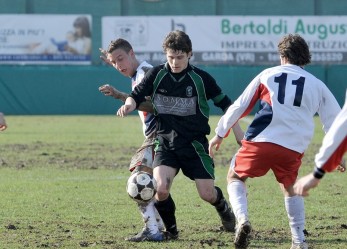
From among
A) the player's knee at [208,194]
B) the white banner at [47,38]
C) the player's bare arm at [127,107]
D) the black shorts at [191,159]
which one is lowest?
the white banner at [47,38]

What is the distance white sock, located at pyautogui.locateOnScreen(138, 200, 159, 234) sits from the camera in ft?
24.9

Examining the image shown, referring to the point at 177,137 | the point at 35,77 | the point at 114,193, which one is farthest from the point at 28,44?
the point at 177,137

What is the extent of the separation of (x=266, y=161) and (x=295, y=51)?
2.79 ft

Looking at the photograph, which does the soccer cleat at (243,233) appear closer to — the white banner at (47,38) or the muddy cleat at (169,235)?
the muddy cleat at (169,235)

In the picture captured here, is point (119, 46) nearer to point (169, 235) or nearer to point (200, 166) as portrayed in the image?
point (200, 166)

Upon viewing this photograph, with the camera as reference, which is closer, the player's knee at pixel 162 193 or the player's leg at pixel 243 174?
the player's leg at pixel 243 174

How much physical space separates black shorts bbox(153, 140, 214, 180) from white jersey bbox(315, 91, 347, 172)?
98.5 inches

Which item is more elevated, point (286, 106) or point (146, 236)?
point (286, 106)

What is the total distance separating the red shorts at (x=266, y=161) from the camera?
267 inches

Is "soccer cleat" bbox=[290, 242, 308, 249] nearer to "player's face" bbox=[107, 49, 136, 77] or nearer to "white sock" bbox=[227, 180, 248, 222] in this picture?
"white sock" bbox=[227, 180, 248, 222]

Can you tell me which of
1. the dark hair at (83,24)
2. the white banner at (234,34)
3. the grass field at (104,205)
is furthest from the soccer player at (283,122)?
the dark hair at (83,24)

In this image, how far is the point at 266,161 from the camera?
681 centimetres

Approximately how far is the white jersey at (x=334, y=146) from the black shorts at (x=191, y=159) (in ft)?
8.21

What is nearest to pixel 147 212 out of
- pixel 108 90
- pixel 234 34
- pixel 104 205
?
pixel 108 90
